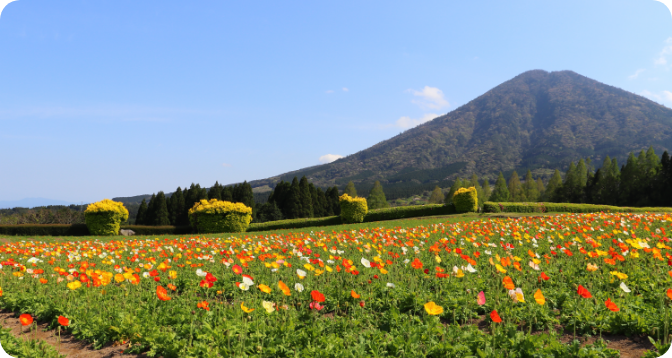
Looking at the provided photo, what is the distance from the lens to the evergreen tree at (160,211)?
153ft

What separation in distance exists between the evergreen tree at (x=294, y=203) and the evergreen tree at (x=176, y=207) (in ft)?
54.2

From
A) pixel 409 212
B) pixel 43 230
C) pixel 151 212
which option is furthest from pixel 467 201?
pixel 151 212

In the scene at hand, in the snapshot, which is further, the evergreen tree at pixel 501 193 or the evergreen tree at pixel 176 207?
the evergreen tree at pixel 501 193

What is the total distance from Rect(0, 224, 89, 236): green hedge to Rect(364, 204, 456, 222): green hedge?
22.3 m

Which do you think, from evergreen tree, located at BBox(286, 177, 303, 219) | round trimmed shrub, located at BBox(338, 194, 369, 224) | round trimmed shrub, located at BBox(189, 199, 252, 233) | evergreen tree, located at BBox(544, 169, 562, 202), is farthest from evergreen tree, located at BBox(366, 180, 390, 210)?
round trimmed shrub, located at BBox(189, 199, 252, 233)

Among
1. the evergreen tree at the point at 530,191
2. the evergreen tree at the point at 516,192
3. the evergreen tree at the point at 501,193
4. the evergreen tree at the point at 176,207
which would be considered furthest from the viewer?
the evergreen tree at the point at 516,192

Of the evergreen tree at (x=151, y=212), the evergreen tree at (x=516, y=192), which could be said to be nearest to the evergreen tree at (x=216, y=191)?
the evergreen tree at (x=151, y=212)

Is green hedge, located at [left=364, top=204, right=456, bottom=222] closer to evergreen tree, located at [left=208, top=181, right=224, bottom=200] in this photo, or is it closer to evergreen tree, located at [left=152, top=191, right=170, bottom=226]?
evergreen tree, located at [left=208, top=181, right=224, bottom=200]

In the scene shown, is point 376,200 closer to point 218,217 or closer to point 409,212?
point 409,212

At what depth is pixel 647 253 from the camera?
20.8ft

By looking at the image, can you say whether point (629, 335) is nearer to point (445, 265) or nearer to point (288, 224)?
point (445, 265)

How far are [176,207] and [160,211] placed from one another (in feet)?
7.24

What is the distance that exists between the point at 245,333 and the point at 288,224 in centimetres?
2522

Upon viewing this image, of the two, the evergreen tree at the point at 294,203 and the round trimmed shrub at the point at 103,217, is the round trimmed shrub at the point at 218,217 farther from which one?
the evergreen tree at the point at 294,203
